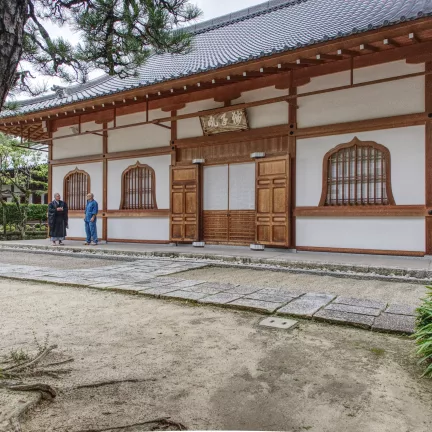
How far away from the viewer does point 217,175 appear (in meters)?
8.95

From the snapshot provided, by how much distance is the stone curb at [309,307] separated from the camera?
3.23 meters

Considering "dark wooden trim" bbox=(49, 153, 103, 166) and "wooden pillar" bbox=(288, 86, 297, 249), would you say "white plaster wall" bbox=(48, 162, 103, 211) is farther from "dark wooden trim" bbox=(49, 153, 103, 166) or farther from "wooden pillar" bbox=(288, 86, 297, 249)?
"wooden pillar" bbox=(288, 86, 297, 249)

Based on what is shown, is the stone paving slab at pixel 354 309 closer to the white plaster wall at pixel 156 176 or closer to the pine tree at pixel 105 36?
the pine tree at pixel 105 36

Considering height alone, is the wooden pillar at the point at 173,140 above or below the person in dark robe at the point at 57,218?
above

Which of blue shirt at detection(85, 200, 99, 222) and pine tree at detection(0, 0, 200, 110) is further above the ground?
pine tree at detection(0, 0, 200, 110)

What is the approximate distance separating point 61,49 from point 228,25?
37.8 feet

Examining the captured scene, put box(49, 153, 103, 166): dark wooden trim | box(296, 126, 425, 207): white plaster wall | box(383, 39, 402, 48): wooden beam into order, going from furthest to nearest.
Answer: box(49, 153, 103, 166): dark wooden trim → box(296, 126, 425, 207): white plaster wall → box(383, 39, 402, 48): wooden beam

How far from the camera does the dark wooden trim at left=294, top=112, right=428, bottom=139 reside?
6.56 meters

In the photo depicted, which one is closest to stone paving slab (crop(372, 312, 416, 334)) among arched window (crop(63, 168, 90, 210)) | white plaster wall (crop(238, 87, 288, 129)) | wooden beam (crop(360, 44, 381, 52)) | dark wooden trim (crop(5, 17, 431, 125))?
dark wooden trim (crop(5, 17, 431, 125))

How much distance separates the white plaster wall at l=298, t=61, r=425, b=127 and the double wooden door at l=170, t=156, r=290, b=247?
3.72ft

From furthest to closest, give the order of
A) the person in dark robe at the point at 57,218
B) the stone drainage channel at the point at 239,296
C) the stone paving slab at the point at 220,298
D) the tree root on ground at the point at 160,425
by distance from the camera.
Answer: the person in dark robe at the point at 57,218
the stone paving slab at the point at 220,298
the stone drainage channel at the point at 239,296
the tree root on ground at the point at 160,425

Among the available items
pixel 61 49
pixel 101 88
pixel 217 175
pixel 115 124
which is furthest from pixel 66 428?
pixel 101 88

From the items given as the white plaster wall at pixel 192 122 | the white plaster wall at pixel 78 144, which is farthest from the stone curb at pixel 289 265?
the white plaster wall at pixel 78 144

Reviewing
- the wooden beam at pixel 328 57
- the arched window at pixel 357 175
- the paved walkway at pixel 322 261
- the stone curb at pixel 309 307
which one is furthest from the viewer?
the arched window at pixel 357 175
